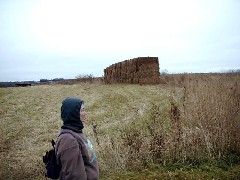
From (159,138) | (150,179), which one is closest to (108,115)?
(159,138)

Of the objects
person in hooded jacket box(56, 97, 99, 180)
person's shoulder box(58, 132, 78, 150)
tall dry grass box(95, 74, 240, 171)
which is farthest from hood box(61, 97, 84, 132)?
tall dry grass box(95, 74, 240, 171)

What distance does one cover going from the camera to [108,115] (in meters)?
14.6

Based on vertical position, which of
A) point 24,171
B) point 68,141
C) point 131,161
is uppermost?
point 68,141

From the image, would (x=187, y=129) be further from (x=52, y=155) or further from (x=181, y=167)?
(x=52, y=155)

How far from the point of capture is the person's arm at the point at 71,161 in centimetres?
339

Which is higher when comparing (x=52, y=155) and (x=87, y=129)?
(x=52, y=155)

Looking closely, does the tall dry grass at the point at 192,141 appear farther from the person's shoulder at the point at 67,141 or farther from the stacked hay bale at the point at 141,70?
the stacked hay bale at the point at 141,70

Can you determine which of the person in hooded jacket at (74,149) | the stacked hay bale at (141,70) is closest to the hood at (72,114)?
the person in hooded jacket at (74,149)

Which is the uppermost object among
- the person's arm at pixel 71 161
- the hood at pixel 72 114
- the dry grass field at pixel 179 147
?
the hood at pixel 72 114

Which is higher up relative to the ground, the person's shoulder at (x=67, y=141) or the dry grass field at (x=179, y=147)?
the person's shoulder at (x=67, y=141)

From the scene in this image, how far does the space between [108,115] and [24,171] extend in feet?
23.1

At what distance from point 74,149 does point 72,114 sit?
0.38m

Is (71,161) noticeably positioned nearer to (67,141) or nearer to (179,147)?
(67,141)

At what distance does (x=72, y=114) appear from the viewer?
3615 millimetres
